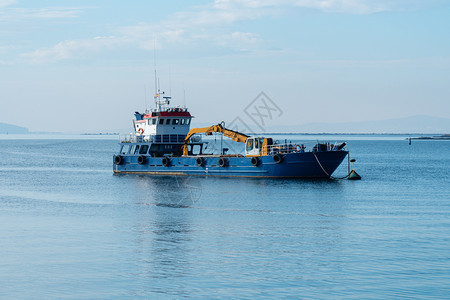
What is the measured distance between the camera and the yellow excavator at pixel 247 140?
190 ft

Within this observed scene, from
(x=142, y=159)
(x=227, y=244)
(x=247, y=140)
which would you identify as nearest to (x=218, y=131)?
Answer: (x=247, y=140)

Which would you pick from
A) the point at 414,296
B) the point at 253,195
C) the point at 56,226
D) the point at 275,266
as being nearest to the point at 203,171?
the point at 253,195

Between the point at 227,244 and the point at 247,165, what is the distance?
30.5m

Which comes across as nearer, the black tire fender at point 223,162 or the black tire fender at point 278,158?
the black tire fender at point 278,158

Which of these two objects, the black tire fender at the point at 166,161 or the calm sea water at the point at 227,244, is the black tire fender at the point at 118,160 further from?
the calm sea water at the point at 227,244

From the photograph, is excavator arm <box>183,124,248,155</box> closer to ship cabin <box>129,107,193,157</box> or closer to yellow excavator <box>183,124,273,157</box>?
yellow excavator <box>183,124,273,157</box>

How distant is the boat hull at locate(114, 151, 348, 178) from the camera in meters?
55.5

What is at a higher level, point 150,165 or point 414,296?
point 150,165

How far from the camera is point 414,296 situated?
1955 cm

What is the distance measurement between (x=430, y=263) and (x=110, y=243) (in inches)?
539

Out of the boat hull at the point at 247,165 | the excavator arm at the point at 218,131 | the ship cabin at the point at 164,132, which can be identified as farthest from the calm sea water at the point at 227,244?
the ship cabin at the point at 164,132

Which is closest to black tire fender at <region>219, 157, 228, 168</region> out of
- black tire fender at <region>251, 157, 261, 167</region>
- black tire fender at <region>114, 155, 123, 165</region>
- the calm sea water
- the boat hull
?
the boat hull

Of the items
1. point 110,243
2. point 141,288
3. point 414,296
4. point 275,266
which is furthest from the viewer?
point 110,243

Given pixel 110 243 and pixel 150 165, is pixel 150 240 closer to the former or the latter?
pixel 110 243
